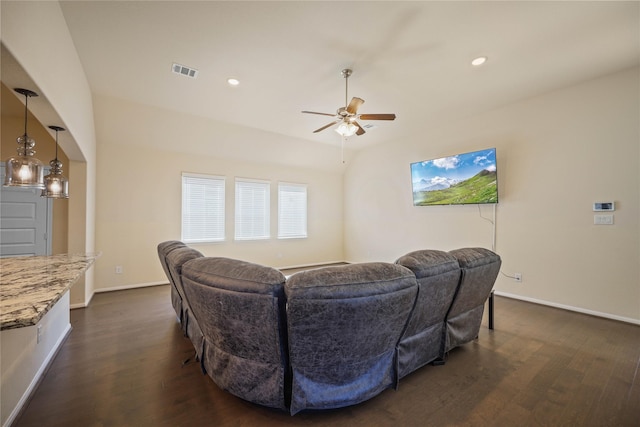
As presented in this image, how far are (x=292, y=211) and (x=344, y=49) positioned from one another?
170 inches

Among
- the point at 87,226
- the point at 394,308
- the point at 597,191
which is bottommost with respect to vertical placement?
the point at 394,308

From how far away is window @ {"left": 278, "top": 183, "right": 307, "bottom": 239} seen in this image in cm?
645

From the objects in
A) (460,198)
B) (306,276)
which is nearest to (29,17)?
(306,276)

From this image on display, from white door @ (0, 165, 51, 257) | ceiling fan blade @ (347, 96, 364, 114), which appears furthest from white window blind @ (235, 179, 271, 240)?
ceiling fan blade @ (347, 96, 364, 114)

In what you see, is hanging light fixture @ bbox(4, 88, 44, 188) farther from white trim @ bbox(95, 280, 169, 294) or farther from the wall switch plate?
the wall switch plate

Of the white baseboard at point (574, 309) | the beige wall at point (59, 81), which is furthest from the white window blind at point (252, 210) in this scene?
the white baseboard at point (574, 309)

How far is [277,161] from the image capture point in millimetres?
6223

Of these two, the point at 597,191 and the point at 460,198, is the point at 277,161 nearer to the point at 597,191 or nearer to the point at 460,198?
the point at 460,198

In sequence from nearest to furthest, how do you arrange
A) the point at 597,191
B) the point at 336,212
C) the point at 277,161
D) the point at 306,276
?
the point at 306,276, the point at 597,191, the point at 277,161, the point at 336,212

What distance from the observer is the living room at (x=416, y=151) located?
2.48 meters

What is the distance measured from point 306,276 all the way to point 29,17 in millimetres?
2372

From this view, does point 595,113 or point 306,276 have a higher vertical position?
point 595,113

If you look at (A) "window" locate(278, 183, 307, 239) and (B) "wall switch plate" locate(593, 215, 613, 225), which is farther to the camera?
(A) "window" locate(278, 183, 307, 239)

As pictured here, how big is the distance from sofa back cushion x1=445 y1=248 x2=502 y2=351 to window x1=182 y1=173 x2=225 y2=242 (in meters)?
4.71
